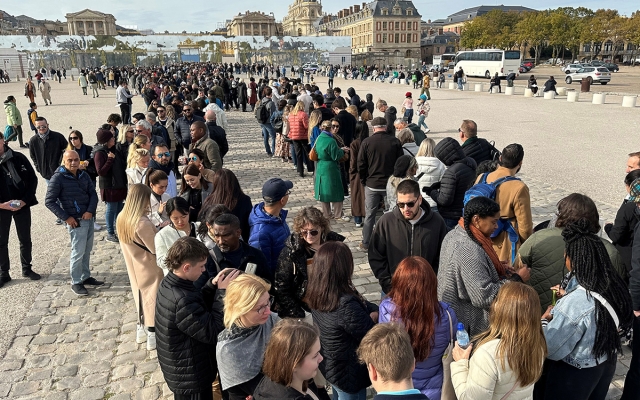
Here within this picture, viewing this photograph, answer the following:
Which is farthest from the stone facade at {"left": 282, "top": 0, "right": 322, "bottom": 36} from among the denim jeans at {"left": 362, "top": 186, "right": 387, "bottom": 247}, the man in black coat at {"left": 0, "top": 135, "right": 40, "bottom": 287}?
the man in black coat at {"left": 0, "top": 135, "right": 40, "bottom": 287}

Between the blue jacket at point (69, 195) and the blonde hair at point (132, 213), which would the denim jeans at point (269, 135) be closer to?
the blue jacket at point (69, 195)

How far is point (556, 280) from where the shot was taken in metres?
3.38

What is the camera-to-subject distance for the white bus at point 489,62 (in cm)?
4200

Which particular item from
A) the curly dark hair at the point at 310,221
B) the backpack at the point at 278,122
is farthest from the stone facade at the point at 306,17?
the curly dark hair at the point at 310,221

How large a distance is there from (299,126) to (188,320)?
770 cm

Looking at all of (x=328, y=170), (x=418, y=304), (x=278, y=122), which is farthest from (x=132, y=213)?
(x=278, y=122)

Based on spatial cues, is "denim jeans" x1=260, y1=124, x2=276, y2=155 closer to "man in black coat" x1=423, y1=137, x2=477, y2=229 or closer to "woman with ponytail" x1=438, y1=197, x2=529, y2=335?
"man in black coat" x1=423, y1=137, x2=477, y2=229

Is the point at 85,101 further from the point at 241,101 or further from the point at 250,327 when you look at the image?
the point at 250,327

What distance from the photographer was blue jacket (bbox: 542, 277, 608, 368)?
2.53 meters

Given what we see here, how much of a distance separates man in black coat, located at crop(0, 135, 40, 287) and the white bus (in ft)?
143

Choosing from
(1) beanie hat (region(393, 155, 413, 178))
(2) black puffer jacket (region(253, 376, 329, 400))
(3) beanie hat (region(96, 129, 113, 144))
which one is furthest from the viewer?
(3) beanie hat (region(96, 129, 113, 144))

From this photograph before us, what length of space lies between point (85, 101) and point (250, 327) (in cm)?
3124

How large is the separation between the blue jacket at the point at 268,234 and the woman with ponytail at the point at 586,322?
7.49 ft

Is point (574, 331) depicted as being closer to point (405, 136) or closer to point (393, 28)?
point (405, 136)
